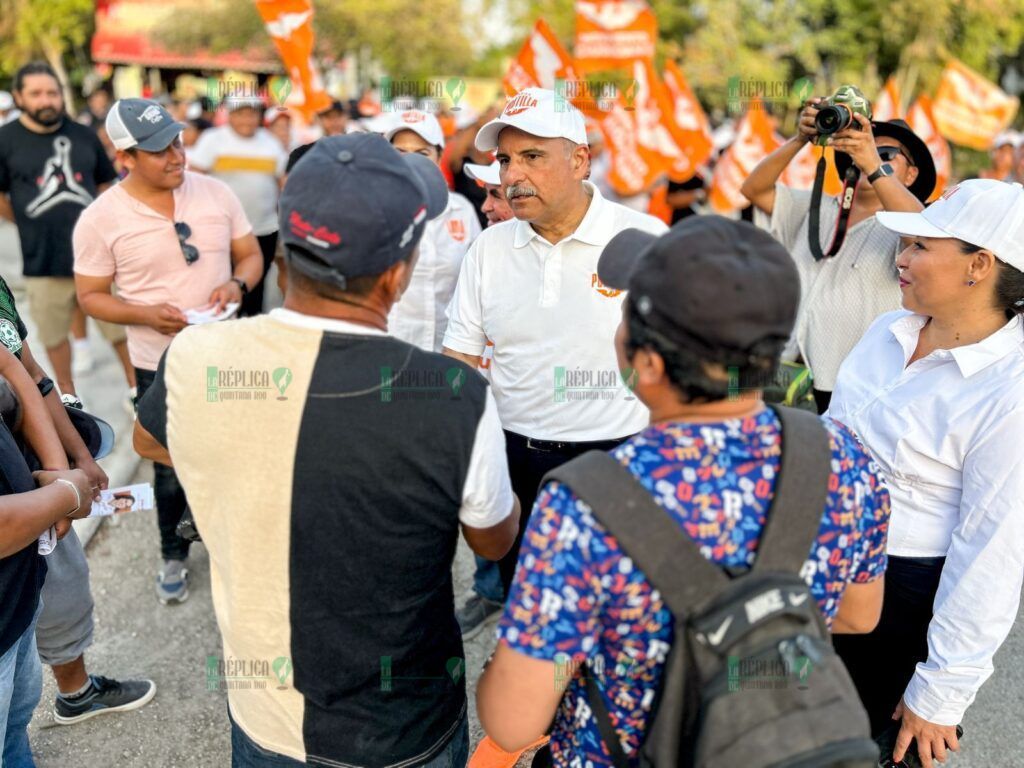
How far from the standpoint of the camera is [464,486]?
1479 mm

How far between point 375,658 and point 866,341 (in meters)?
1.78

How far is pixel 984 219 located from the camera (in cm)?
202

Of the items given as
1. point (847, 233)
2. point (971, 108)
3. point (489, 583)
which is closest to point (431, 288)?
point (489, 583)

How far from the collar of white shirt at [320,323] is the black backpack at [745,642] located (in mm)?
464

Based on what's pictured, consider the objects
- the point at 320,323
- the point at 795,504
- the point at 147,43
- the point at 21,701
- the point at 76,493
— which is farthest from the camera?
the point at 147,43

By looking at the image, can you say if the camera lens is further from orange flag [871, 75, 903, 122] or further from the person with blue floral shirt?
orange flag [871, 75, 903, 122]

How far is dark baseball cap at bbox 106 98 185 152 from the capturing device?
339 centimetres

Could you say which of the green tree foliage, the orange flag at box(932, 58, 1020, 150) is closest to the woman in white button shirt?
the orange flag at box(932, 58, 1020, 150)

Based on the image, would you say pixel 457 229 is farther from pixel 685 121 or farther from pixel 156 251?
pixel 685 121

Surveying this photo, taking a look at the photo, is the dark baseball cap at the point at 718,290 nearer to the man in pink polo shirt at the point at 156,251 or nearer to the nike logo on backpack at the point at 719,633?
the nike logo on backpack at the point at 719,633

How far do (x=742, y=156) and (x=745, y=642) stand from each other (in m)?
8.11

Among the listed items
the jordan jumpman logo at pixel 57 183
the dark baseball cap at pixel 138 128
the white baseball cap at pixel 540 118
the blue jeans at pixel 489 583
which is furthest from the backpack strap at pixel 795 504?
the jordan jumpman logo at pixel 57 183

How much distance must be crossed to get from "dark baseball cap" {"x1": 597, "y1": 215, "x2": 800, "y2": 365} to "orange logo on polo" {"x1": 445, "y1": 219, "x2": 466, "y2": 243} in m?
2.78

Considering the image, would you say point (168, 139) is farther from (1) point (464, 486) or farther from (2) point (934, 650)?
(2) point (934, 650)
